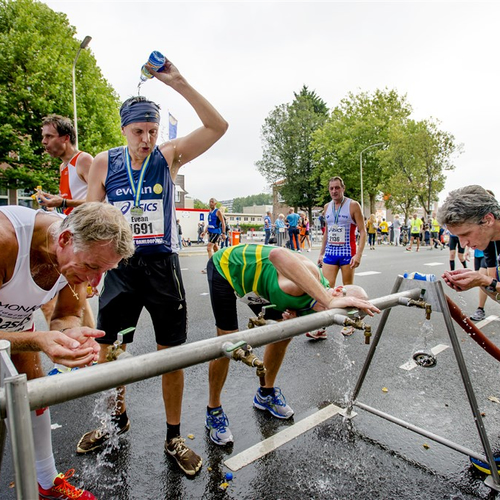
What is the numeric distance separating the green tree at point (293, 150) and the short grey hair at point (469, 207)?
140ft

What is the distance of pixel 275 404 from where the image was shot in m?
2.88

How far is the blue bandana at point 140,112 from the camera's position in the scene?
90.9 inches

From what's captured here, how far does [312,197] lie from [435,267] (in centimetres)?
3508

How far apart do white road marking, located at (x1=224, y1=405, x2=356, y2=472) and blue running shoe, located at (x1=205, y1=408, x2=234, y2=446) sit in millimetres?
149

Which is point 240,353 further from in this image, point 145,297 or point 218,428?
point 218,428

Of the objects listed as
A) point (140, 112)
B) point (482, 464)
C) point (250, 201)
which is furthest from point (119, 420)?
point (250, 201)

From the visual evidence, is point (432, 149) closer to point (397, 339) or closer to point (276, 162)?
point (276, 162)

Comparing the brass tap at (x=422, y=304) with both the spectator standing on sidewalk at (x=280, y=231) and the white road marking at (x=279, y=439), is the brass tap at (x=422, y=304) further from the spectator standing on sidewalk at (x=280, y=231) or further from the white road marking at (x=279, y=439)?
the spectator standing on sidewalk at (x=280, y=231)

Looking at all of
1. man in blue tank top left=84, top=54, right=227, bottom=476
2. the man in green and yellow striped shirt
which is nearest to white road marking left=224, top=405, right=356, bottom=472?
the man in green and yellow striped shirt

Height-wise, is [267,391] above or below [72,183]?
below

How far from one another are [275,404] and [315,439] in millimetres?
424

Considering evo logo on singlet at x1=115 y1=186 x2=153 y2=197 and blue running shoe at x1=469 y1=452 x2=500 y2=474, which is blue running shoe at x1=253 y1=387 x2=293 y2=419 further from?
evo logo on singlet at x1=115 y1=186 x2=153 y2=197

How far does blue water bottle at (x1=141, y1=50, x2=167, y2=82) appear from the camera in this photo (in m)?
2.13

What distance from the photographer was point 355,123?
37.2 m
